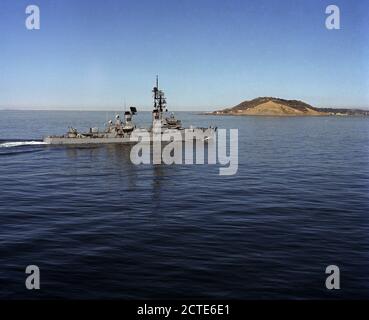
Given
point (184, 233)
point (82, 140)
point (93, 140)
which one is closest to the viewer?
point (184, 233)

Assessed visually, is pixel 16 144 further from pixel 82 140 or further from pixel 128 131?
pixel 128 131

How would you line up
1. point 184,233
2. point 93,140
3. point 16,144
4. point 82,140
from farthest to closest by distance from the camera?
Result: point 93,140 < point 82,140 < point 16,144 < point 184,233

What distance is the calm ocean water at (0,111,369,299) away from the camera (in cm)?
2067

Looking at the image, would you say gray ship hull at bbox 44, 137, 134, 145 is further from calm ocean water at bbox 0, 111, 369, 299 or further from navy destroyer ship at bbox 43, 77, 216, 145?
calm ocean water at bbox 0, 111, 369, 299

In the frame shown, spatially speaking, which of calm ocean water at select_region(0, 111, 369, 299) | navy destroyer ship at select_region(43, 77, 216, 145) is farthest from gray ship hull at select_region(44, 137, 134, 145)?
calm ocean water at select_region(0, 111, 369, 299)

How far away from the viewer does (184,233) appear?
29453 mm

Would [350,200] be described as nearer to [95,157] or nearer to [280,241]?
[280,241]

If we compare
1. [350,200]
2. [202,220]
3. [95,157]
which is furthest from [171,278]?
[95,157]

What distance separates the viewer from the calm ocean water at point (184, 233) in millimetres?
20672

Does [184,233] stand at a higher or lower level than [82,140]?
lower

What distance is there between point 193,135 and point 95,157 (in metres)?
41.7

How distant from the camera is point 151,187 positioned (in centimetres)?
4850

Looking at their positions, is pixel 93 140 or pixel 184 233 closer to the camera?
pixel 184 233

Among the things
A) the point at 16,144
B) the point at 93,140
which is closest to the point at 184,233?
the point at 16,144
